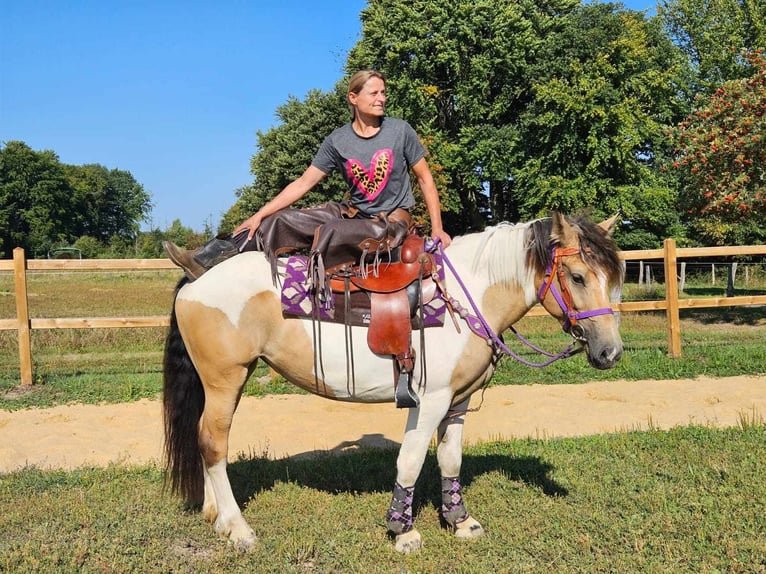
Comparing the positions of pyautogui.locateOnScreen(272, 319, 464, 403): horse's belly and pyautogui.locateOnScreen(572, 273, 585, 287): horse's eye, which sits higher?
pyautogui.locateOnScreen(572, 273, 585, 287): horse's eye

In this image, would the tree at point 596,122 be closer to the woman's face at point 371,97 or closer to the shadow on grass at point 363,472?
the shadow on grass at point 363,472

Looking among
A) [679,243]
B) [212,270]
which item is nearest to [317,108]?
[679,243]

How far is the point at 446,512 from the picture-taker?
382cm

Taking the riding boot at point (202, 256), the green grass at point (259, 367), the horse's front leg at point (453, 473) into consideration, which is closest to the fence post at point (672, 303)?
the green grass at point (259, 367)

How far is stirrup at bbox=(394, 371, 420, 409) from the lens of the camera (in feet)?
11.1

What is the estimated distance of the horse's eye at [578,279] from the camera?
130 inches

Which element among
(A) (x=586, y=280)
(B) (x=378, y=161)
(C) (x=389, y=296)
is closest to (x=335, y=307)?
(C) (x=389, y=296)

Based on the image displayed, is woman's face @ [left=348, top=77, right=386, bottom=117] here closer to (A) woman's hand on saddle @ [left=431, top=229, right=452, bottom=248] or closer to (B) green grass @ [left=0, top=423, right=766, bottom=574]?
(A) woman's hand on saddle @ [left=431, top=229, right=452, bottom=248]

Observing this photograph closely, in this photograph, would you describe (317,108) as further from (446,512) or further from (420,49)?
(446,512)

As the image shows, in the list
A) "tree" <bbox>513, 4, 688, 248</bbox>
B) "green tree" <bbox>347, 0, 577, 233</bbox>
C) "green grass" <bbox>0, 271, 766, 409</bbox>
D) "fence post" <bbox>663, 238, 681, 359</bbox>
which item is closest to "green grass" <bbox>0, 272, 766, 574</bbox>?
"green grass" <bbox>0, 271, 766, 409</bbox>

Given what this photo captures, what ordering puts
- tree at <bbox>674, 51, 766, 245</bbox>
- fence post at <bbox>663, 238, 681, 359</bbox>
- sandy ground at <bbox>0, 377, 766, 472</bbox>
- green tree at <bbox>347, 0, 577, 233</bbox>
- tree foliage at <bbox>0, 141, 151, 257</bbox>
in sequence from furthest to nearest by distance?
tree foliage at <bbox>0, 141, 151, 257</bbox>
green tree at <bbox>347, 0, 577, 233</bbox>
tree at <bbox>674, 51, 766, 245</bbox>
fence post at <bbox>663, 238, 681, 359</bbox>
sandy ground at <bbox>0, 377, 766, 472</bbox>

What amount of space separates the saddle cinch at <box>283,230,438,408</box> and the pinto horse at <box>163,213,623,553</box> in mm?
78

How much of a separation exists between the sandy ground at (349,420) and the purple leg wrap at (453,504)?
2149 millimetres

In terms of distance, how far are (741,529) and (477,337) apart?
6.47ft
